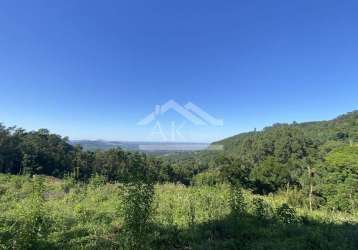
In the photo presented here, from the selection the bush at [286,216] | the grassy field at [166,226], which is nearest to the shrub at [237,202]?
the grassy field at [166,226]

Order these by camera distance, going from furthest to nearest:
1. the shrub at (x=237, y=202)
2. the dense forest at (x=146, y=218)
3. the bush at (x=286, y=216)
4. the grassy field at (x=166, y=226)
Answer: the bush at (x=286, y=216) < the shrub at (x=237, y=202) < the grassy field at (x=166, y=226) < the dense forest at (x=146, y=218)

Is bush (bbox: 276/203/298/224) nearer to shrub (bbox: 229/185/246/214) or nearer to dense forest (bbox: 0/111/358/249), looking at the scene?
dense forest (bbox: 0/111/358/249)

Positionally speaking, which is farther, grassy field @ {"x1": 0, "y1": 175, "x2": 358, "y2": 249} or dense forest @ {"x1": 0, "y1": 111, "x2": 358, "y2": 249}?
grassy field @ {"x1": 0, "y1": 175, "x2": 358, "y2": 249}

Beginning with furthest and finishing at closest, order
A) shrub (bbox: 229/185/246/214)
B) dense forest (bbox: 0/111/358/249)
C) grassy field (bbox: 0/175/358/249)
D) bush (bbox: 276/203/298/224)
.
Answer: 1. bush (bbox: 276/203/298/224)
2. shrub (bbox: 229/185/246/214)
3. grassy field (bbox: 0/175/358/249)
4. dense forest (bbox: 0/111/358/249)

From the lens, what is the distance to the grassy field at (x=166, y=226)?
4.23m

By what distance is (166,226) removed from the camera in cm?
546

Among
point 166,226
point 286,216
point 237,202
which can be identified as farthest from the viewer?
point 286,216

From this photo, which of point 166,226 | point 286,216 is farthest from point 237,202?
point 166,226

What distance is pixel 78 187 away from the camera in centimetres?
940

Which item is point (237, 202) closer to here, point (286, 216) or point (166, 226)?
point (286, 216)

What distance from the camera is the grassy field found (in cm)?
423

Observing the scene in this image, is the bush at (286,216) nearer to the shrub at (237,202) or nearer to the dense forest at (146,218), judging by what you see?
the dense forest at (146,218)

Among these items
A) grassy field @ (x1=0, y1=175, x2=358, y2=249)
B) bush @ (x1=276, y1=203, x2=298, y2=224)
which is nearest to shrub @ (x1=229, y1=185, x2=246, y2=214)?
grassy field @ (x1=0, y1=175, x2=358, y2=249)

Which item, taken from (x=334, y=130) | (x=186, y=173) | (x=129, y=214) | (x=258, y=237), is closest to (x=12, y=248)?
(x=129, y=214)
